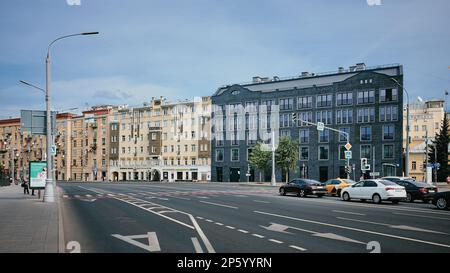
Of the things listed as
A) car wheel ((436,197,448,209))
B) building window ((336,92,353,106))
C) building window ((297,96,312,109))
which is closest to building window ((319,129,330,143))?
building window ((336,92,353,106))

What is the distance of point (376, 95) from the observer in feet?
235

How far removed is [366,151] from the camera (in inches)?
2840

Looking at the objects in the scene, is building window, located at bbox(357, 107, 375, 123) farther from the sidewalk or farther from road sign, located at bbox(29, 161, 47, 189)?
the sidewalk

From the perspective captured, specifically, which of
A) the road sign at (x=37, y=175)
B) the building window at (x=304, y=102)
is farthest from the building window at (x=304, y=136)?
the road sign at (x=37, y=175)

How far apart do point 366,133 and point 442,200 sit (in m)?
52.2

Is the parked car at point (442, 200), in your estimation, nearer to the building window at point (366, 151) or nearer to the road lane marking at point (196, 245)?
the road lane marking at point (196, 245)

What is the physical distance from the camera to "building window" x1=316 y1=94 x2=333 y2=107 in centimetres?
7675

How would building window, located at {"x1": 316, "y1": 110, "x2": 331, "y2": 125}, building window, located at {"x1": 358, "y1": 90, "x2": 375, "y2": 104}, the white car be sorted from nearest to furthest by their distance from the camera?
the white car
building window, located at {"x1": 358, "y1": 90, "x2": 375, "y2": 104}
building window, located at {"x1": 316, "y1": 110, "x2": 331, "y2": 125}

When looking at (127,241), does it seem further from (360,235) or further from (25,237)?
(360,235)

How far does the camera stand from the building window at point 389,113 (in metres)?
70.0

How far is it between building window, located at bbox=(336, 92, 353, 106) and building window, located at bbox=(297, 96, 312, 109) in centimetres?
535

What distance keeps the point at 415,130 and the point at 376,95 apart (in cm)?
4010

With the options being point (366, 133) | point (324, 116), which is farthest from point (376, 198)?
point (324, 116)
